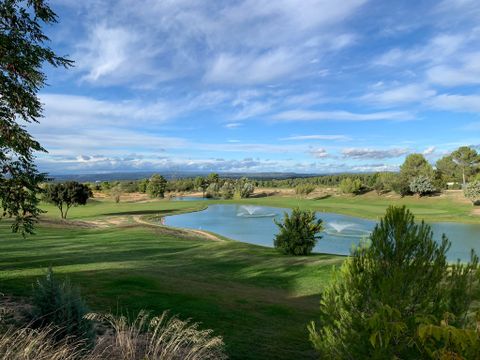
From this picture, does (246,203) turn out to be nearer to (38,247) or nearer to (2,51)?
(38,247)

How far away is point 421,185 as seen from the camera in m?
93.1

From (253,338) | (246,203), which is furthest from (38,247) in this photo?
(246,203)

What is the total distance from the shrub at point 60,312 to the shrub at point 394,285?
408cm

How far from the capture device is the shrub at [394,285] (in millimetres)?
5391

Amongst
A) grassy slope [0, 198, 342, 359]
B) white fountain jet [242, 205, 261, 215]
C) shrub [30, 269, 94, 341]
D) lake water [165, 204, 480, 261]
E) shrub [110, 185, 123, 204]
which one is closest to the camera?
shrub [30, 269, 94, 341]

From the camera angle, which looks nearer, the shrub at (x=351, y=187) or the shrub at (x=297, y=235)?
the shrub at (x=297, y=235)

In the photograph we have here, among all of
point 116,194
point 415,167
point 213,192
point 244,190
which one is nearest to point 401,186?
point 415,167

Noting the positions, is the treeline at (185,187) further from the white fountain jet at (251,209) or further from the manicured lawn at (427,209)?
the manicured lawn at (427,209)

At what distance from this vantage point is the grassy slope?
991cm

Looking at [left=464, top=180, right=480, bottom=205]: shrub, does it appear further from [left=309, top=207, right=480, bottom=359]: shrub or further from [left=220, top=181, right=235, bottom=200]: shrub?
[left=309, top=207, right=480, bottom=359]: shrub

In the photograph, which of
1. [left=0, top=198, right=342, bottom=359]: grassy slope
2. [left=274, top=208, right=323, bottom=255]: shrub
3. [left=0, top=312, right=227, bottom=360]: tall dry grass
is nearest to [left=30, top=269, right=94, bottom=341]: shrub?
[left=0, top=312, right=227, bottom=360]: tall dry grass

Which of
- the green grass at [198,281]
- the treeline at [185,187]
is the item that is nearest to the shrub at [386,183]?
the treeline at [185,187]

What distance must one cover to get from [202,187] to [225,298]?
489 ft

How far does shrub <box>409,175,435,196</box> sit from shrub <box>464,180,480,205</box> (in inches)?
627
